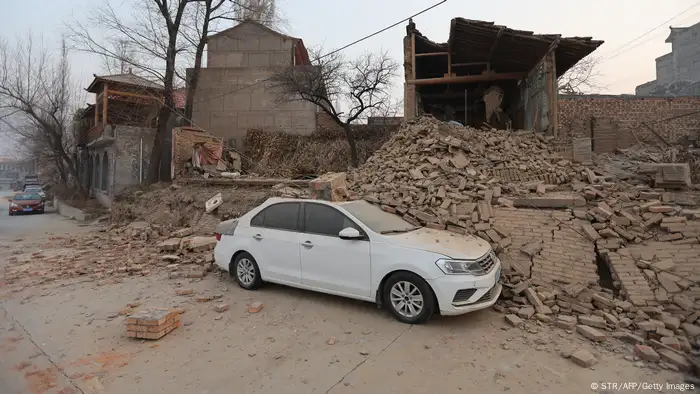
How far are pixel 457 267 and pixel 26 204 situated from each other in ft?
87.3

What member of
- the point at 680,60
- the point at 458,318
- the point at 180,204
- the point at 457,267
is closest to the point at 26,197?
the point at 180,204

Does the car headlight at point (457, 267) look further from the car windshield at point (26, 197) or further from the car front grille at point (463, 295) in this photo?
the car windshield at point (26, 197)

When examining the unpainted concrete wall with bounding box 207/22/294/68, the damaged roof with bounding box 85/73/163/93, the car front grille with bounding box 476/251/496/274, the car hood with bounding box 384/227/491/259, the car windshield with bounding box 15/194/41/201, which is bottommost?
the car front grille with bounding box 476/251/496/274

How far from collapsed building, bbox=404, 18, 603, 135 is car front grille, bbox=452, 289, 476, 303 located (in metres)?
9.00

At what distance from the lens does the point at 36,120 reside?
23.1 meters

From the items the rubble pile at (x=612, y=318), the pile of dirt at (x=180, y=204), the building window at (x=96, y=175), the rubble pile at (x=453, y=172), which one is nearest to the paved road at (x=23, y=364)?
the rubble pile at (x=453, y=172)

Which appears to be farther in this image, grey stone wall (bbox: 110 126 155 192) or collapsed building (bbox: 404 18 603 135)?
grey stone wall (bbox: 110 126 155 192)

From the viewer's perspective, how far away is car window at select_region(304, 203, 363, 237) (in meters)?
5.18

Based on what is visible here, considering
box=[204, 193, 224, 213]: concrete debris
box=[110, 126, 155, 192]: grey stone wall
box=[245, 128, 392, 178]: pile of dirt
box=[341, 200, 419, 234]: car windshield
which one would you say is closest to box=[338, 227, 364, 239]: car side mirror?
box=[341, 200, 419, 234]: car windshield

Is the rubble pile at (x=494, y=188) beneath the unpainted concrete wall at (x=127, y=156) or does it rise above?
beneath

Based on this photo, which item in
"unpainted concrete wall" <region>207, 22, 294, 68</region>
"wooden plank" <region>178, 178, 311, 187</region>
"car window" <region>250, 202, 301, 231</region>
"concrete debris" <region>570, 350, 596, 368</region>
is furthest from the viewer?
"unpainted concrete wall" <region>207, 22, 294, 68</region>

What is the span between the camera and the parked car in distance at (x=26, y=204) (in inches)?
856

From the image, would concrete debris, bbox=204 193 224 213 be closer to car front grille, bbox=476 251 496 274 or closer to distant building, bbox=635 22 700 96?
Answer: car front grille, bbox=476 251 496 274

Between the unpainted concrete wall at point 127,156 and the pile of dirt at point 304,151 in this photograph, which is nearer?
the pile of dirt at point 304,151
